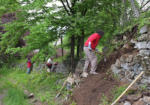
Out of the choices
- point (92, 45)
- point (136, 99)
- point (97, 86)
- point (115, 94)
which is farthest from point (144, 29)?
point (97, 86)

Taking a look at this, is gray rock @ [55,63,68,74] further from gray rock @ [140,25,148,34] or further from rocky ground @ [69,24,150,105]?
gray rock @ [140,25,148,34]

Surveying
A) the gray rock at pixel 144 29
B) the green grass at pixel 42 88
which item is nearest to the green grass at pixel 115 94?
the gray rock at pixel 144 29

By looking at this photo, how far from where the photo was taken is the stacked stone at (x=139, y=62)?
4152mm

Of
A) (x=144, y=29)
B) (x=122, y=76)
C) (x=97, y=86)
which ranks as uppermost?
(x=144, y=29)

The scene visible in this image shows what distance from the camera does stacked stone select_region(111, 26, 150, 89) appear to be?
4152 millimetres

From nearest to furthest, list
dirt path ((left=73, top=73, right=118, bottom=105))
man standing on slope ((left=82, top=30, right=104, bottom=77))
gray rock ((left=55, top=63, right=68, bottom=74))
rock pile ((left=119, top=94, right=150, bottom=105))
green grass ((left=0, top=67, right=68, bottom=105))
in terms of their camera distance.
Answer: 1. rock pile ((left=119, top=94, right=150, bottom=105))
2. dirt path ((left=73, top=73, right=118, bottom=105))
3. man standing on slope ((left=82, top=30, right=104, bottom=77))
4. green grass ((left=0, top=67, right=68, bottom=105))
5. gray rock ((left=55, top=63, right=68, bottom=74))

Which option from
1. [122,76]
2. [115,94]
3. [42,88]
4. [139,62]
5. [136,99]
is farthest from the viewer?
[42,88]

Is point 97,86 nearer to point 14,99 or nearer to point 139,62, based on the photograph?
point 139,62

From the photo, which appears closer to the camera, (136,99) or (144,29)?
(136,99)

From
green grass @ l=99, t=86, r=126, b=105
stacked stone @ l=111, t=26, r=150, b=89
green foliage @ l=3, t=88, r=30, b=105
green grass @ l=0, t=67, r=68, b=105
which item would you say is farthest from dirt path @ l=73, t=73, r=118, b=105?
green foliage @ l=3, t=88, r=30, b=105

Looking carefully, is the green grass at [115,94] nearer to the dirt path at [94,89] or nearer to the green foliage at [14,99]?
Answer: the dirt path at [94,89]

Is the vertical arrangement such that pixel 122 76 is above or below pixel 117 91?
above

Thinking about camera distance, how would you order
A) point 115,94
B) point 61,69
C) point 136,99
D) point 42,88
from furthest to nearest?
point 61,69, point 42,88, point 115,94, point 136,99

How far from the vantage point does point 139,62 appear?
174 inches
